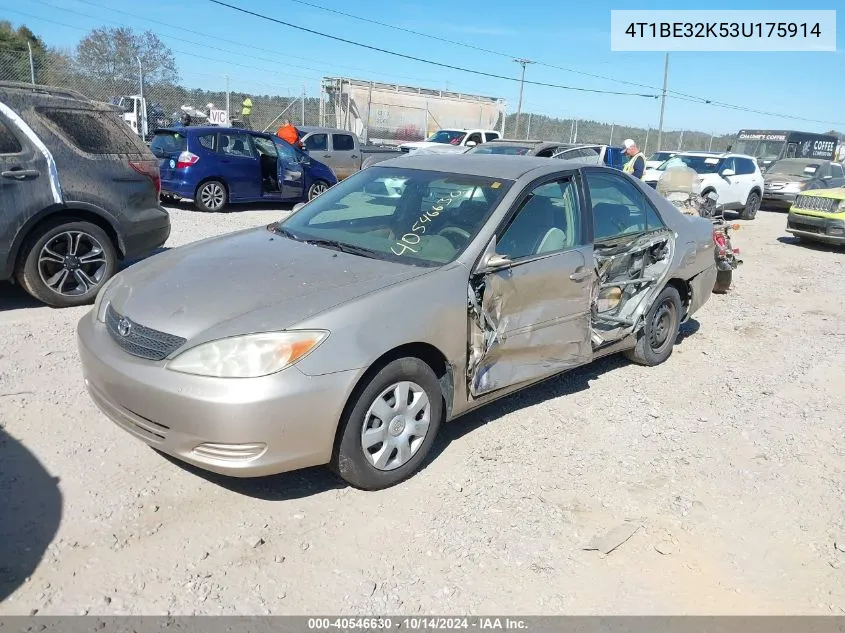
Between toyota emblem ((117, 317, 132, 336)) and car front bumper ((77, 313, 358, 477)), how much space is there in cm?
13

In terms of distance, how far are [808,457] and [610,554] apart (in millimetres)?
1890

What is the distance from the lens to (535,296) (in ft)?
13.1

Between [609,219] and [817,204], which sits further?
[817,204]

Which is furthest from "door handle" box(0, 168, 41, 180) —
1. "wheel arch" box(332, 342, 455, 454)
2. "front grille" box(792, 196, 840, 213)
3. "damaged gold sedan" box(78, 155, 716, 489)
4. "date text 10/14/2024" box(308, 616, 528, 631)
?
"front grille" box(792, 196, 840, 213)

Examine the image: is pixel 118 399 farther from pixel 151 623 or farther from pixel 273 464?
pixel 151 623

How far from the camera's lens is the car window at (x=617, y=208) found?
4.66 m

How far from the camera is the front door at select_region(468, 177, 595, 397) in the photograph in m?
3.73

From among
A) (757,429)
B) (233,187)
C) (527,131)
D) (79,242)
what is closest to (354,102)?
(527,131)

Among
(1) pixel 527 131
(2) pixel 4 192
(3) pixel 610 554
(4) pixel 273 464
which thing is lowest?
(3) pixel 610 554

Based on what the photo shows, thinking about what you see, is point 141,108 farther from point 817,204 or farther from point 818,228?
point 818,228

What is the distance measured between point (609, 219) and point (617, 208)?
7.4 inches

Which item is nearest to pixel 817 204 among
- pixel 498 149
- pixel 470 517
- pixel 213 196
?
pixel 498 149

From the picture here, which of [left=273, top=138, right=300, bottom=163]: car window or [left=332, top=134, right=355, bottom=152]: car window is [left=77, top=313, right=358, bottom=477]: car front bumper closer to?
[left=273, top=138, right=300, bottom=163]: car window

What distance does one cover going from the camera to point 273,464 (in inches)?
117
